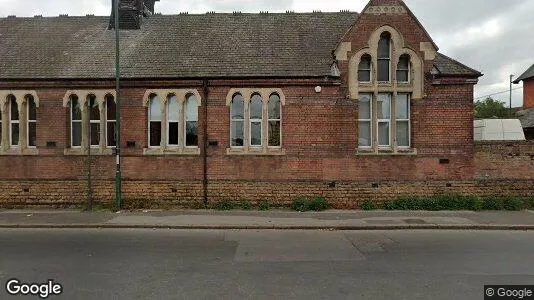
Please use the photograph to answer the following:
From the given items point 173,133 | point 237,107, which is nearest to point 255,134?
point 237,107

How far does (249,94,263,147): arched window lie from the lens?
1393 centimetres

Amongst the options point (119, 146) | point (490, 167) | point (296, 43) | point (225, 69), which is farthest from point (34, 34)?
point (490, 167)

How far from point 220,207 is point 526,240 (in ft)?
29.2

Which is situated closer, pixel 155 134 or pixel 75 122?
pixel 155 134

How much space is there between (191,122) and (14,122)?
6578mm

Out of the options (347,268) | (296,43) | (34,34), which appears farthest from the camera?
(34,34)

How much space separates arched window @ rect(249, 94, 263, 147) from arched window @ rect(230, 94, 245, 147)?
0.33 meters

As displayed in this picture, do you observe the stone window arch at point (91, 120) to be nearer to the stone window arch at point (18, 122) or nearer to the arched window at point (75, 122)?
the arched window at point (75, 122)

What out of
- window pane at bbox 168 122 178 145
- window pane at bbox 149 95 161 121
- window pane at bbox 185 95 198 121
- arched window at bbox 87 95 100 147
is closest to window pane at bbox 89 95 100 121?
arched window at bbox 87 95 100 147

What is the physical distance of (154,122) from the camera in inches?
554

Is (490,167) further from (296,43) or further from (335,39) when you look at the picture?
(296,43)

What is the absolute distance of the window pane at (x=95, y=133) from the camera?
14.2 metres

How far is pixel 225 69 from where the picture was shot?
549 inches

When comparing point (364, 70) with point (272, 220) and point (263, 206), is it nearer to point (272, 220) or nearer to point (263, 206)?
point (263, 206)
